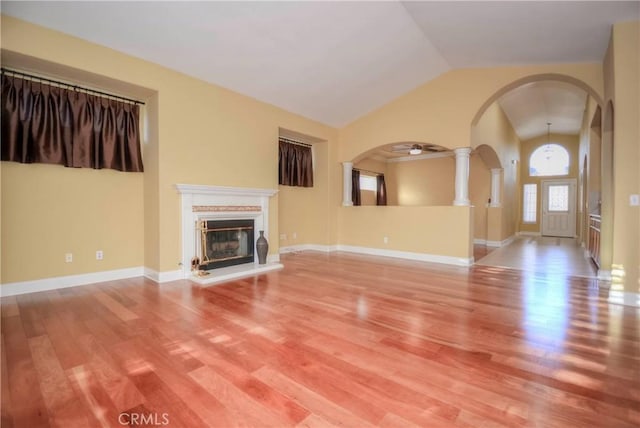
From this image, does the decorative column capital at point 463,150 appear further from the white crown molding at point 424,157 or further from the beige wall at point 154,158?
the white crown molding at point 424,157

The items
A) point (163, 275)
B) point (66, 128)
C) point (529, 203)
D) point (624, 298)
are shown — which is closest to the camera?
point (624, 298)

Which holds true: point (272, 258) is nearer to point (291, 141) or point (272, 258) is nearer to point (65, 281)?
point (291, 141)

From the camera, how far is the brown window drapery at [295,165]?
619cm

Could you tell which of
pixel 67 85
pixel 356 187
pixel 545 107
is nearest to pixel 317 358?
pixel 67 85

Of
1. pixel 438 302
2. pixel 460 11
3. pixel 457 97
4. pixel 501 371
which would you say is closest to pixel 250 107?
pixel 460 11

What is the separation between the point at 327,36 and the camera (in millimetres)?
4055

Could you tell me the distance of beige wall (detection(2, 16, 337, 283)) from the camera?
325cm

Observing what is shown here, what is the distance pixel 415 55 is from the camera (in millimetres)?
4848

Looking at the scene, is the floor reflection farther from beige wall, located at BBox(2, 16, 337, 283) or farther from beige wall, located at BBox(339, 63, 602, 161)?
beige wall, located at BBox(2, 16, 337, 283)

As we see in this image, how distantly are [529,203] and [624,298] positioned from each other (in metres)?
8.89

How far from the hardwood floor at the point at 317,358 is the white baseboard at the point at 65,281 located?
17 cm

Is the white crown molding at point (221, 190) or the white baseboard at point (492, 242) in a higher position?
the white crown molding at point (221, 190)

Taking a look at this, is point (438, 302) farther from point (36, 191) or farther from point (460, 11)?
point (36, 191)

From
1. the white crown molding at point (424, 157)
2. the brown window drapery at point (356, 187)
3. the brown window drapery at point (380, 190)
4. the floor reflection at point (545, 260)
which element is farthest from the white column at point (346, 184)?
the white crown molding at point (424, 157)
